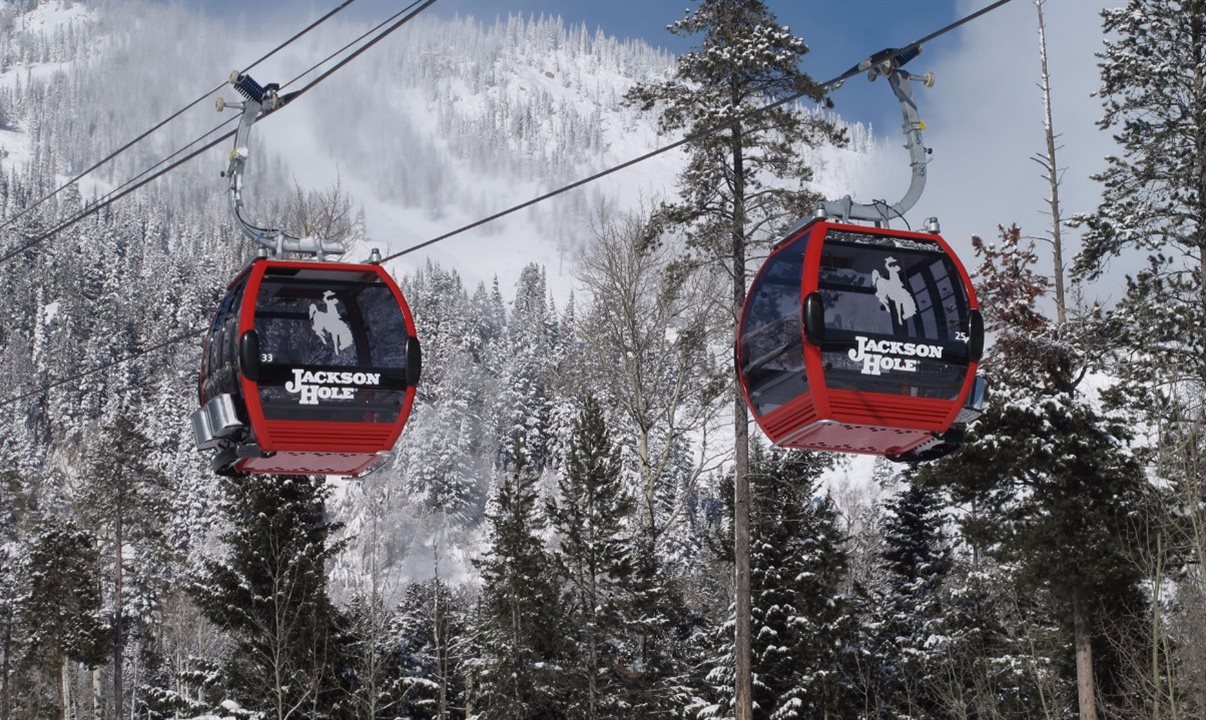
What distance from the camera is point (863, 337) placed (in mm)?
10133

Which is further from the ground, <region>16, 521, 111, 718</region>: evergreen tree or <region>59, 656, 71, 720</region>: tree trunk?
<region>16, 521, 111, 718</region>: evergreen tree

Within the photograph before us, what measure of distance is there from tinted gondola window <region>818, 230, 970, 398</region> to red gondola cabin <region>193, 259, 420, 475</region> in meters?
3.98

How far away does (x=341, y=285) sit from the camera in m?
11.5

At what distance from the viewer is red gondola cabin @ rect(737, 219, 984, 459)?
32.8 feet

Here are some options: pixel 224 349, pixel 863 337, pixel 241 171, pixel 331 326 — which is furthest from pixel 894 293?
pixel 241 171

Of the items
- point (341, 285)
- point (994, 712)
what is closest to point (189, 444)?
point (994, 712)

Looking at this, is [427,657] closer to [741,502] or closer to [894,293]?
[741,502]

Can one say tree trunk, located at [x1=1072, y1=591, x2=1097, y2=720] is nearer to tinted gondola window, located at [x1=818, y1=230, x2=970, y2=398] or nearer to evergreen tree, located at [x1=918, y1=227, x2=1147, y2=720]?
evergreen tree, located at [x1=918, y1=227, x2=1147, y2=720]

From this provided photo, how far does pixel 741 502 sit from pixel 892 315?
453 inches

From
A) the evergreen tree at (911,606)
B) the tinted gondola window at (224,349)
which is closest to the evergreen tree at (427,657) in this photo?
the evergreen tree at (911,606)

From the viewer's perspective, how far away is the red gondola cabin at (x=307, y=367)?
11.1 metres

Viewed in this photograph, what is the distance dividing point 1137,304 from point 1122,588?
5874 millimetres

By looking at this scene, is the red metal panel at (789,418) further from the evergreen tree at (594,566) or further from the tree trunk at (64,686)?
the tree trunk at (64,686)

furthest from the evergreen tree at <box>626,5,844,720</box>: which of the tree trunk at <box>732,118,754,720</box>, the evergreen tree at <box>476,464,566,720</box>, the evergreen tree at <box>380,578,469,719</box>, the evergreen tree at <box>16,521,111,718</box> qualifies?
the evergreen tree at <box>16,521,111,718</box>
